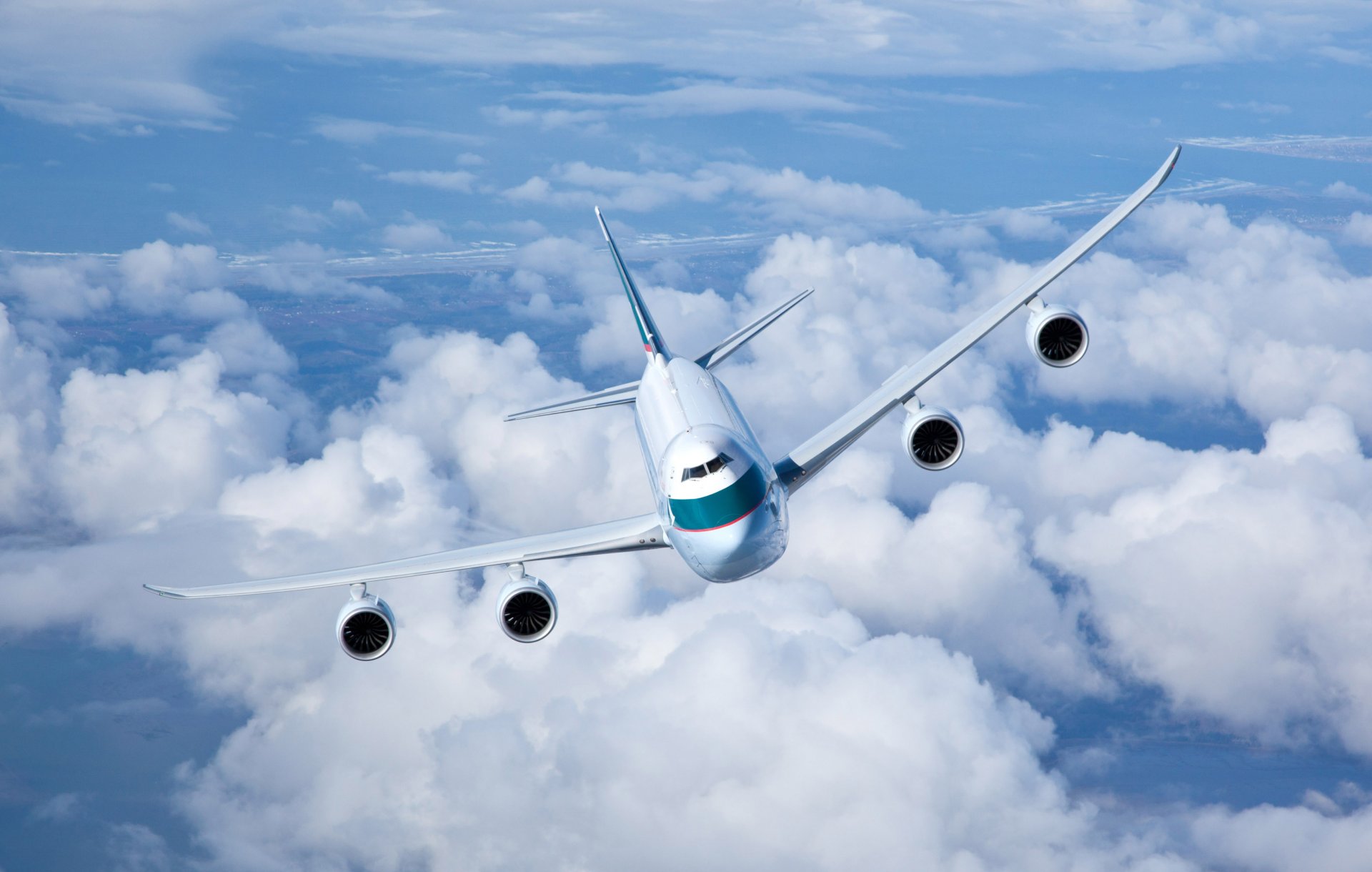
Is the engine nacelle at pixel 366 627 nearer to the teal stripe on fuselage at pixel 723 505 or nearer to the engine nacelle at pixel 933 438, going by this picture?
the teal stripe on fuselage at pixel 723 505

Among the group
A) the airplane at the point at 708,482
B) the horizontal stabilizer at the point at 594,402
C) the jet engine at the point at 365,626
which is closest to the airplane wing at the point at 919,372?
the airplane at the point at 708,482

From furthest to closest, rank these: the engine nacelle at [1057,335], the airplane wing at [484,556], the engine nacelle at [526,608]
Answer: the engine nacelle at [1057,335] → the engine nacelle at [526,608] → the airplane wing at [484,556]

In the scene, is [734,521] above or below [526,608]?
above

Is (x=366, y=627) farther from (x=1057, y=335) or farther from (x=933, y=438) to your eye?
(x=1057, y=335)

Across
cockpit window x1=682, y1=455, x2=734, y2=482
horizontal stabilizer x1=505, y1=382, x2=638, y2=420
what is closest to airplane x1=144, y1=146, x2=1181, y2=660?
cockpit window x1=682, y1=455, x2=734, y2=482

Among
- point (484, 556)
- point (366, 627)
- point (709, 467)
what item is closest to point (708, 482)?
point (709, 467)

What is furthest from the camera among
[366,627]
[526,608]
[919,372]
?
[919,372]
